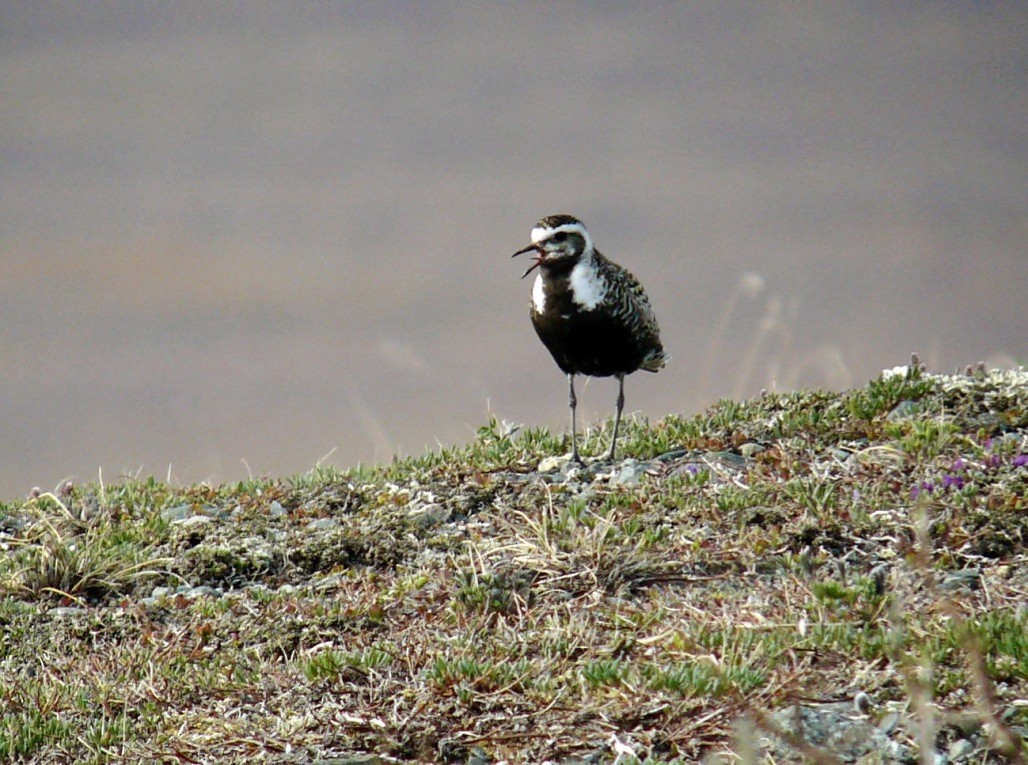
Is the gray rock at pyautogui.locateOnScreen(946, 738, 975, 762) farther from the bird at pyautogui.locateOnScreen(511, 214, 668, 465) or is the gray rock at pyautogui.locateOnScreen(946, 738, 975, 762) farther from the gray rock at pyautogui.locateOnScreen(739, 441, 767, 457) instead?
the bird at pyautogui.locateOnScreen(511, 214, 668, 465)

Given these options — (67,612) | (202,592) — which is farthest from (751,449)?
(67,612)

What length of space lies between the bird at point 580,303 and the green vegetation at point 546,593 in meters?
0.66

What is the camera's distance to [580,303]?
9977 mm

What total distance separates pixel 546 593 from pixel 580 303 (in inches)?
143

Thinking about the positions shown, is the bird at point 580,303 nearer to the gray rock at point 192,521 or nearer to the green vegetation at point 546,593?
the green vegetation at point 546,593

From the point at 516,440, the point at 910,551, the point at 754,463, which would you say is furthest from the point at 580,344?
the point at 910,551

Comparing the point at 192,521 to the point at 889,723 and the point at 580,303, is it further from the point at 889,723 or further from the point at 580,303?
the point at 889,723

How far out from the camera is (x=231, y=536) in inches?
349

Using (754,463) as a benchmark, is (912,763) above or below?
below

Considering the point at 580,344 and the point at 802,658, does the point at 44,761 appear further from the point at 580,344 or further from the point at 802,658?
the point at 580,344

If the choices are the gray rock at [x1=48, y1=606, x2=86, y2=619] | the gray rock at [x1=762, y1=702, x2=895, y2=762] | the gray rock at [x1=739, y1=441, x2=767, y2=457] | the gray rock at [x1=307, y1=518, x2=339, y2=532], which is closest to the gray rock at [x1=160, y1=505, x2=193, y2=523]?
the gray rock at [x1=307, y1=518, x2=339, y2=532]

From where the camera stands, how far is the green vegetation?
5.43 metres

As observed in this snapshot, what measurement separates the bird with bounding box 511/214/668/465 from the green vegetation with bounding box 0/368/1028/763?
2.15 ft

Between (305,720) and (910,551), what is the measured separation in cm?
337
